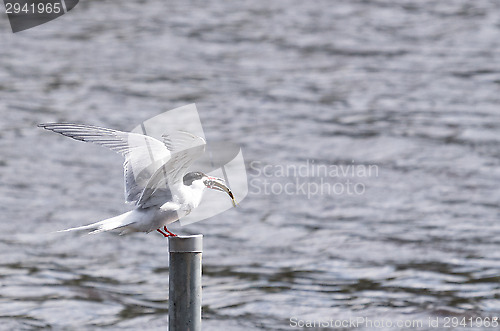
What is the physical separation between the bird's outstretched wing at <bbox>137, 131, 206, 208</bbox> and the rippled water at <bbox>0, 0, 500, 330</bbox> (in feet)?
8.25

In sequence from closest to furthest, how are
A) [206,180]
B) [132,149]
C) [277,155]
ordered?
[206,180], [132,149], [277,155]

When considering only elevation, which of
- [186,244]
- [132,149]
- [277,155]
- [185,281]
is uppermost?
[132,149]

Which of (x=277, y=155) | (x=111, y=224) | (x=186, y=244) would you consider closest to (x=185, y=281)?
(x=186, y=244)

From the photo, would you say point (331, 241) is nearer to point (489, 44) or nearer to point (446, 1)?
point (489, 44)

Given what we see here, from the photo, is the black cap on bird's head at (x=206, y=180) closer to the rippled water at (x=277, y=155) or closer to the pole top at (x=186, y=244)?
the pole top at (x=186, y=244)

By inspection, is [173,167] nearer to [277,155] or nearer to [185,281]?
[185,281]

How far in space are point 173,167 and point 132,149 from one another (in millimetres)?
323

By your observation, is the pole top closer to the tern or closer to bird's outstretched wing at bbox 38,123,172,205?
the tern

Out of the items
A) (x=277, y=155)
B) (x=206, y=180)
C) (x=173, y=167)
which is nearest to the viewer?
(x=173, y=167)

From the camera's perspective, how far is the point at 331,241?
7.66 m

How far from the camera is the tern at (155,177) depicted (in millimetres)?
3613

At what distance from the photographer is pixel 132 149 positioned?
3848mm

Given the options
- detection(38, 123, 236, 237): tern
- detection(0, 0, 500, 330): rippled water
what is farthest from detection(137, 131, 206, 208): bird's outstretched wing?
detection(0, 0, 500, 330): rippled water

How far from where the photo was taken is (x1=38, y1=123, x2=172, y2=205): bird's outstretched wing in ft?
12.4
